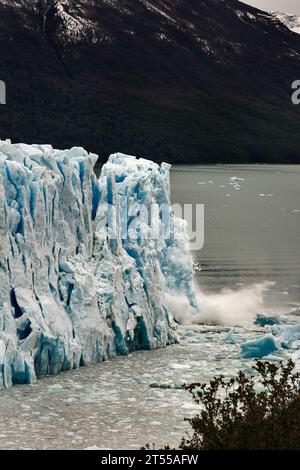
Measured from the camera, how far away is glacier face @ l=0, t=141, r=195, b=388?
1428 centimetres

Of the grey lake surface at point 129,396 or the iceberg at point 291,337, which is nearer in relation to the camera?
the grey lake surface at point 129,396

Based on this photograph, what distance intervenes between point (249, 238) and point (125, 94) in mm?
124633

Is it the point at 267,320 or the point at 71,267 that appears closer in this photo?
the point at 71,267

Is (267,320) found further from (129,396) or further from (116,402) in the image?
(116,402)

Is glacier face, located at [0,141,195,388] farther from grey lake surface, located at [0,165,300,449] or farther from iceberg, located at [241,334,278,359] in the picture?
iceberg, located at [241,334,278,359]

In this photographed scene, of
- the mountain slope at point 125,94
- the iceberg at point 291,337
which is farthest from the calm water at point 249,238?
the mountain slope at point 125,94

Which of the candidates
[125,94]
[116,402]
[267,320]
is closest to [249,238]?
[267,320]

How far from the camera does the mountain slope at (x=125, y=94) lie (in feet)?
466


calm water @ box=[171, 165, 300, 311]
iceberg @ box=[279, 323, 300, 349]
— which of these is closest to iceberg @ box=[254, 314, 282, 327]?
iceberg @ box=[279, 323, 300, 349]

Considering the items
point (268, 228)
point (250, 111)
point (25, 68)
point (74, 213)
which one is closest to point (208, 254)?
point (268, 228)

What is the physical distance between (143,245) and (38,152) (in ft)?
10.3

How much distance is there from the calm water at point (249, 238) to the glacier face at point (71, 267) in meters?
6.80

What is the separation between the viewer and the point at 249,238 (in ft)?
138

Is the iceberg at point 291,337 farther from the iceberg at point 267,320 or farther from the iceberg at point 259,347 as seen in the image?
the iceberg at point 267,320
